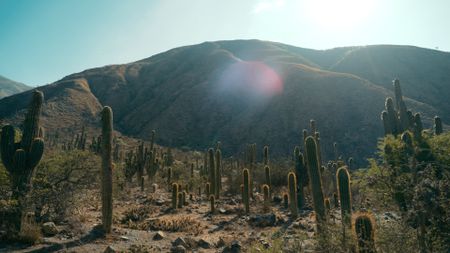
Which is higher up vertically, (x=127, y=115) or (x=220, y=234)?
(x=127, y=115)

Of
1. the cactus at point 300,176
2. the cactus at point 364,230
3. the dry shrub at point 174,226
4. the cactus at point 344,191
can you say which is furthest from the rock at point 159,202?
the cactus at point 364,230

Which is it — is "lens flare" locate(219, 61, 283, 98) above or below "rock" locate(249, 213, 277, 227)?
above

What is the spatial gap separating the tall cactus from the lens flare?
5135 centimetres

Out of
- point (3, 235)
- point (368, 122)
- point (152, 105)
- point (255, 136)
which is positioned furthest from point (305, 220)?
point (152, 105)

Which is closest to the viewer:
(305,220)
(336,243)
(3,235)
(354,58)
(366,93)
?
(336,243)

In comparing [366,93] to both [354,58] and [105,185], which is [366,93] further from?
[105,185]

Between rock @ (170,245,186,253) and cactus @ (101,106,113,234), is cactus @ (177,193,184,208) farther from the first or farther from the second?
rock @ (170,245,186,253)

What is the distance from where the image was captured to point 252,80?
233 feet

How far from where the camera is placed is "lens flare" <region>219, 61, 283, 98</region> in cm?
6369

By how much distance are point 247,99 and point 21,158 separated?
2187 inches

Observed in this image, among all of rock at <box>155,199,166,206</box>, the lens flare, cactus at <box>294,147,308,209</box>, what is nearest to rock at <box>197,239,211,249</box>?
cactus at <box>294,147,308,209</box>

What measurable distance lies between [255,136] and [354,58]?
44.6m

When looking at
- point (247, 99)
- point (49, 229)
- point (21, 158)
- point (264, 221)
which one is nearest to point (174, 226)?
point (264, 221)

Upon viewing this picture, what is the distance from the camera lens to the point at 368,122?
152 feet
